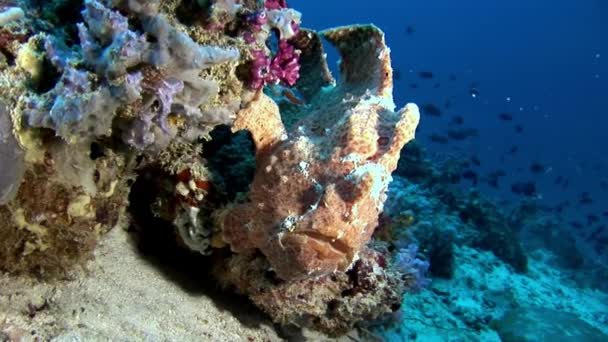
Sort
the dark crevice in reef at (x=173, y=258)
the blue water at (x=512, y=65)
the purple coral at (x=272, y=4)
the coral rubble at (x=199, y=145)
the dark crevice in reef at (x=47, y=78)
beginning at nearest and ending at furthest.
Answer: the coral rubble at (x=199, y=145) → the dark crevice in reef at (x=47, y=78) → the purple coral at (x=272, y=4) → the dark crevice in reef at (x=173, y=258) → the blue water at (x=512, y=65)

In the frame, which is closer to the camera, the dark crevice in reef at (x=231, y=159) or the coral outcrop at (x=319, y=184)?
the coral outcrop at (x=319, y=184)

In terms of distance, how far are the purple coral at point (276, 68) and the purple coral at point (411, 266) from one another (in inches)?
78.2

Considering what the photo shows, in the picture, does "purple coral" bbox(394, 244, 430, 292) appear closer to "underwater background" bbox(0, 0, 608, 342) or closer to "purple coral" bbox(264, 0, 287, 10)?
"underwater background" bbox(0, 0, 608, 342)

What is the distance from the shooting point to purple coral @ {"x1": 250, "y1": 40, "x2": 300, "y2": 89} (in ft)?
9.07

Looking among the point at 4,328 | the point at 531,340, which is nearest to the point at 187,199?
the point at 4,328

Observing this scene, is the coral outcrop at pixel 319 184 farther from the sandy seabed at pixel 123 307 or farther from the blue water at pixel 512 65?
the blue water at pixel 512 65

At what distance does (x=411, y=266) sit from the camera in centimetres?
399

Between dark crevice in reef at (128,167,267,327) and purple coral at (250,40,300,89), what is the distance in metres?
1.32

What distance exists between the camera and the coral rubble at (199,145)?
7.34 ft

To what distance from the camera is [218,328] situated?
3363mm

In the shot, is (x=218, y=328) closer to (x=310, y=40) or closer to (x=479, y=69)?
(x=310, y=40)

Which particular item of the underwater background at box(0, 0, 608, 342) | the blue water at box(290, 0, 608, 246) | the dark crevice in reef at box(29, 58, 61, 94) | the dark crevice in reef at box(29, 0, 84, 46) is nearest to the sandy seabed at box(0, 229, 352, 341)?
the underwater background at box(0, 0, 608, 342)

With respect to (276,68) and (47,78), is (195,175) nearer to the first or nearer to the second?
(276,68)

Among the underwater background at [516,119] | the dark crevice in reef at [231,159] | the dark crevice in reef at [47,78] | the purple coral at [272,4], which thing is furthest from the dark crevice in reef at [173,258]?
the underwater background at [516,119]
